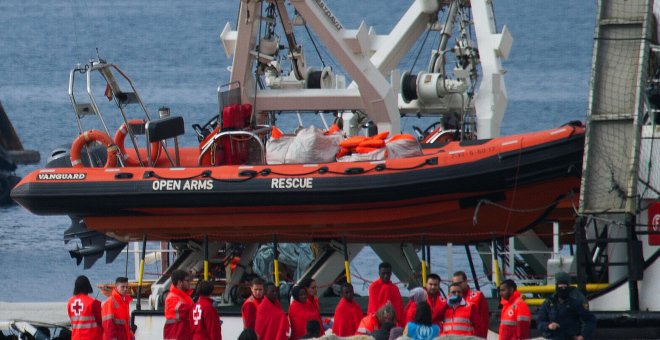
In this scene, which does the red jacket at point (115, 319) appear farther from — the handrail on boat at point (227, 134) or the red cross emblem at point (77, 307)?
the handrail on boat at point (227, 134)

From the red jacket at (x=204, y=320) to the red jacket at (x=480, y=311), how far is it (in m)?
2.00

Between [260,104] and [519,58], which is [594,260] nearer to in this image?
[260,104]

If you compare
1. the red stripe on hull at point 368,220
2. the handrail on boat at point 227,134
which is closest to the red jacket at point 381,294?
the red stripe on hull at point 368,220

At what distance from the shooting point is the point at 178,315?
47.5 ft

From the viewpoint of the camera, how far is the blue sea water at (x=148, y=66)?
34781 mm

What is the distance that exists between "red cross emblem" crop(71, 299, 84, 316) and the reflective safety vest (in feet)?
9.38

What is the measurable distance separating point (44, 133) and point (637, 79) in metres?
43.9

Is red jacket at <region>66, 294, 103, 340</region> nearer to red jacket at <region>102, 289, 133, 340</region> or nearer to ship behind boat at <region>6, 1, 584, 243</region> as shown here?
red jacket at <region>102, 289, 133, 340</region>

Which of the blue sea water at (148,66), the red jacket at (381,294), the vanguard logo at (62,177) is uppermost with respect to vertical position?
the blue sea water at (148,66)

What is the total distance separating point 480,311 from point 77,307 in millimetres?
3143

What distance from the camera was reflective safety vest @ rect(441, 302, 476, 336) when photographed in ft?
45.0

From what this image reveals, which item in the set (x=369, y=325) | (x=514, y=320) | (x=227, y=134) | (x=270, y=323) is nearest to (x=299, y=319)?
(x=270, y=323)

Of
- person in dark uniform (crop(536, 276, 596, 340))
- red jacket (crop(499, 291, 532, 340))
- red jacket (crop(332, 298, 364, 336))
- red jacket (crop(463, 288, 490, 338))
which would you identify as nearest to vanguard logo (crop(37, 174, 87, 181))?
red jacket (crop(332, 298, 364, 336))

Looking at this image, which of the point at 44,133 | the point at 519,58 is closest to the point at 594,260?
the point at 44,133
